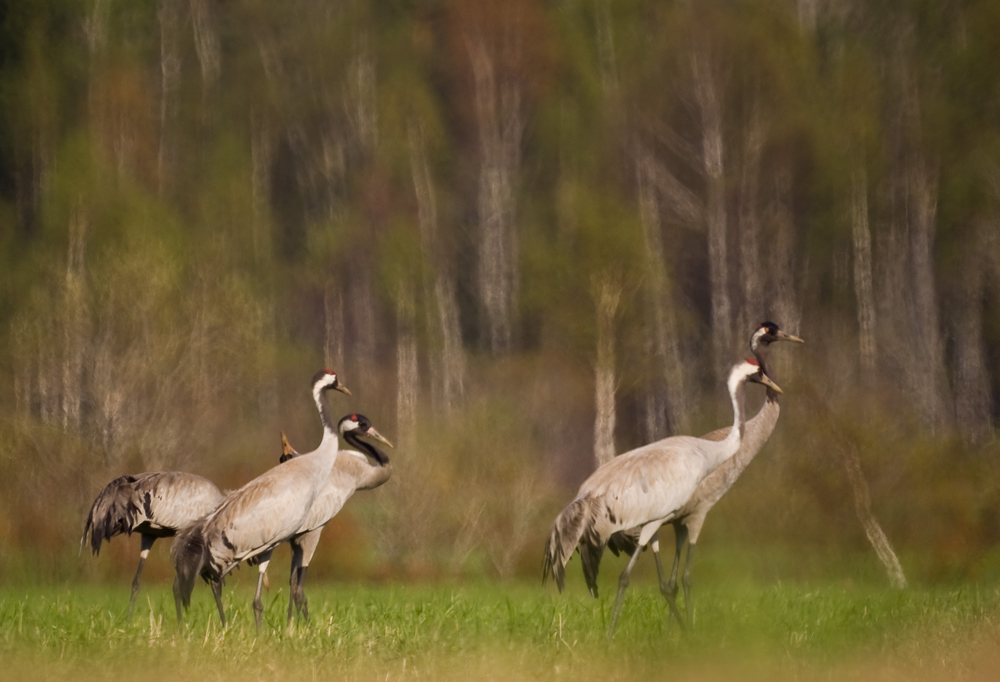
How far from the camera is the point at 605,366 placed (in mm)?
18109

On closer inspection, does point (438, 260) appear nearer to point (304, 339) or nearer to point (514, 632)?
point (304, 339)

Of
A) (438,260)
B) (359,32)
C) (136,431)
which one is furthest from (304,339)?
(136,431)

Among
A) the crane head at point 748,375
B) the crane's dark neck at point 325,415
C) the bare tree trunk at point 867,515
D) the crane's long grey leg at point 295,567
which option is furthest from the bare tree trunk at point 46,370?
the crane head at point 748,375

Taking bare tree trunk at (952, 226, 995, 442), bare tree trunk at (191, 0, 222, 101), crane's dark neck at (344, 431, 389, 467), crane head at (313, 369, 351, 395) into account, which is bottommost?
crane's dark neck at (344, 431, 389, 467)

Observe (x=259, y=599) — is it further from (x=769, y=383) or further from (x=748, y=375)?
(x=769, y=383)

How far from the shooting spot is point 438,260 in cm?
2245

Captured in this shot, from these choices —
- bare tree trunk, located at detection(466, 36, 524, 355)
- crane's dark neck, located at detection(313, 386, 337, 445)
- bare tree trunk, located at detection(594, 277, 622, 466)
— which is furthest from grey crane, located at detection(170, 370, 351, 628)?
bare tree trunk, located at detection(466, 36, 524, 355)

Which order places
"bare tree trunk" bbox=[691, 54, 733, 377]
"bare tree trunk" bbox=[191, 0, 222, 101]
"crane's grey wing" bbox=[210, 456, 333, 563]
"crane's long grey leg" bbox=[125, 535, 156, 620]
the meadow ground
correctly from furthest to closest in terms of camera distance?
"bare tree trunk" bbox=[191, 0, 222, 101] < "bare tree trunk" bbox=[691, 54, 733, 377] < "crane's long grey leg" bbox=[125, 535, 156, 620] < "crane's grey wing" bbox=[210, 456, 333, 563] < the meadow ground

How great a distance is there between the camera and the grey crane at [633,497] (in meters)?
7.86

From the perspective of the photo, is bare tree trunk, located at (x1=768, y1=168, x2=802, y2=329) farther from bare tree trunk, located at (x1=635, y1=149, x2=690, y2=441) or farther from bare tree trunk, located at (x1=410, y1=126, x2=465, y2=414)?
bare tree trunk, located at (x1=410, y1=126, x2=465, y2=414)

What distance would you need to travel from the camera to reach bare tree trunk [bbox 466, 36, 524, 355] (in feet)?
71.6

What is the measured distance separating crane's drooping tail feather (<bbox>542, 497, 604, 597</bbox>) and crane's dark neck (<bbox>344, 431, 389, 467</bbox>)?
7.93 feet

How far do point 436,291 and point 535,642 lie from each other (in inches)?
613

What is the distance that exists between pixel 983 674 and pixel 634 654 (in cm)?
147
